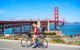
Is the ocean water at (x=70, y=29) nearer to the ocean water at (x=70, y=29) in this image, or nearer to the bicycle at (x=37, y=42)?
the ocean water at (x=70, y=29)

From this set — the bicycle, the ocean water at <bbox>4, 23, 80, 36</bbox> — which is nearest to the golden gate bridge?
the ocean water at <bbox>4, 23, 80, 36</bbox>

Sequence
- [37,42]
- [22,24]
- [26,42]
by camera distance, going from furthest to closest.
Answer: [22,24] < [26,42] < [37,42]

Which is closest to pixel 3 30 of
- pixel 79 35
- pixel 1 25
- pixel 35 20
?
pixel 1 25

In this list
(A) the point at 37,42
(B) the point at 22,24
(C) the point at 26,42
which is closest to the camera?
(A) the point at 37,42

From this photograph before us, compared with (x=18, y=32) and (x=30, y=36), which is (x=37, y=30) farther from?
(x=18, y=32)

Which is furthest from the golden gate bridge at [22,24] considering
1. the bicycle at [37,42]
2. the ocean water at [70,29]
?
the bicycle at [37,42]

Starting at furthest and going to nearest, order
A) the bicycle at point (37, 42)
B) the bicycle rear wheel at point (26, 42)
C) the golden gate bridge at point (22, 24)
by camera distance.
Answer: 1. the golden gate bridge at point (22, 24)
2. the bicycle rear wheel at point (26, 42)
3. the bicycle at point (37, 42)

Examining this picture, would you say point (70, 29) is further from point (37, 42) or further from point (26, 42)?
point (26, 42)

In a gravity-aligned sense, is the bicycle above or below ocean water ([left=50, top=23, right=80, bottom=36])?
below

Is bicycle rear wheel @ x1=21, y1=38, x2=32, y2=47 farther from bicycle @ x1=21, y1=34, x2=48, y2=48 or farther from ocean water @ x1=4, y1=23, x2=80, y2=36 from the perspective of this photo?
ocean water @ x1=4, y1=23, x2=80, y2=36

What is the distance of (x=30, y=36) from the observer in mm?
7609

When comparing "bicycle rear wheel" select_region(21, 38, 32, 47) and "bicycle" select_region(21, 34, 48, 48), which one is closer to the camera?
"bicycle" select_region(21, 34, 48, 48)

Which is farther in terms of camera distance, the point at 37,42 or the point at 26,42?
the point at 26,42

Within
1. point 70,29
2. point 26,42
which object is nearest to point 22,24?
point 26,42
